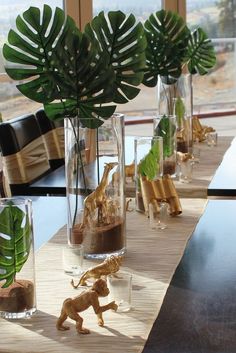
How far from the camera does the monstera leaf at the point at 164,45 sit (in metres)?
3.23

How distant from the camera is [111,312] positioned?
56.6 inches

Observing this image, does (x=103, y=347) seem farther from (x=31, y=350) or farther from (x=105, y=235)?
(x=105, y=235)

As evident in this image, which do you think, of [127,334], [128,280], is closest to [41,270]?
[128,280]

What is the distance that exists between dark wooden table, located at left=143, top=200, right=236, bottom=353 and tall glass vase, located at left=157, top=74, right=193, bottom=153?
1119 millimetres

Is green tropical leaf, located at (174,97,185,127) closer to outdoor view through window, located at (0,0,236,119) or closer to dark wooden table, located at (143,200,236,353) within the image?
dark wooden table, located at (143,200,236,353)

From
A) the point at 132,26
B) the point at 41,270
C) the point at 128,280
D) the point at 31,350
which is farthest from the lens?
the point at 132,26

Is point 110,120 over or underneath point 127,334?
over

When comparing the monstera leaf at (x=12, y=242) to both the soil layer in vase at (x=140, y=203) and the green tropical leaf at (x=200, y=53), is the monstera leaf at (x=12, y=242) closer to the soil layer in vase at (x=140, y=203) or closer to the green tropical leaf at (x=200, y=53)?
the soil layer in vase at (x=140, y=203)

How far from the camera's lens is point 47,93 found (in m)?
1.76

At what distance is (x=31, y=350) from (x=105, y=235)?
0.53 metres

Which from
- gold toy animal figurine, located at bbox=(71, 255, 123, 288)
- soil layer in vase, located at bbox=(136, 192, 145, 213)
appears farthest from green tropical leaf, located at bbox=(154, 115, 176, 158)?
gold toy animal figurine, located at bbox=(71, 255, 123, 288)

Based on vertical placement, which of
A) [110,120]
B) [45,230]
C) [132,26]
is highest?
[132,26]

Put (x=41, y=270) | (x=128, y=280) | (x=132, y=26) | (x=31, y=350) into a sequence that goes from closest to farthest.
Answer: (x=31, y=350) < (x=128, y=280) < (x=41, y=270) < (x=132, y=26)

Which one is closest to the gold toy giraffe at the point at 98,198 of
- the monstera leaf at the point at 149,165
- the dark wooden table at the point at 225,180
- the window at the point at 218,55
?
the monstera leaf at the point at 149,165
